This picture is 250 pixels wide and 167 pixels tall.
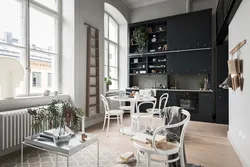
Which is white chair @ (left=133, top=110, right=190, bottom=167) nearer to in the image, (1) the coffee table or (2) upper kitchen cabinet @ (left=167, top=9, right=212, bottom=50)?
(1) the coffee table

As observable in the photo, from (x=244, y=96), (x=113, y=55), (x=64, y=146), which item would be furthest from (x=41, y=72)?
(x=244, y=96)

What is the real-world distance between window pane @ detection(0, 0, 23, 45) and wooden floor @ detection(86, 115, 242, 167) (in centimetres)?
259

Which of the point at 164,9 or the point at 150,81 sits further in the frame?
the point at 150,81

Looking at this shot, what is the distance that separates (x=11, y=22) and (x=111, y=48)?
12.1ft

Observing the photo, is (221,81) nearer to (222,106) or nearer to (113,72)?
(222,106)

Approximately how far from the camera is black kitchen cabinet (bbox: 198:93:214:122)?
196 inches

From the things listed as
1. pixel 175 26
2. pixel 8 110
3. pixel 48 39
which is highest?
pixel 175 26

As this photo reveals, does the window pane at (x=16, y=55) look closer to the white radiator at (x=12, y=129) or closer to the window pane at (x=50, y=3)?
the white radiator at (x=12, y=129)

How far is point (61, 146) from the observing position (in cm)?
188

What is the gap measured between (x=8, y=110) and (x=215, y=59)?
207 inches

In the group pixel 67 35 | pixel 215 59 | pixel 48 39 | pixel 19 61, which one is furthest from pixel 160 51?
pixel 19 61

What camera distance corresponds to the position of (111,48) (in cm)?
643

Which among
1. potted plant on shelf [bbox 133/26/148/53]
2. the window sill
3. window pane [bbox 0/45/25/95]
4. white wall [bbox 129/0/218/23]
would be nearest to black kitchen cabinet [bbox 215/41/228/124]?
white wall [bbox 129/0/218/23]

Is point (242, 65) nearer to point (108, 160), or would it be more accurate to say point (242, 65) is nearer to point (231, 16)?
point (231, 16)
